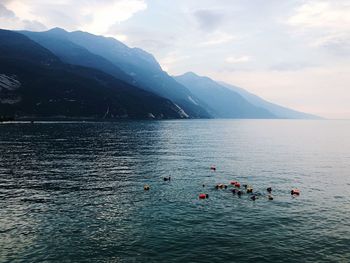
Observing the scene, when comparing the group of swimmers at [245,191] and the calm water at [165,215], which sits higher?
the group of swimmers at [245,191]

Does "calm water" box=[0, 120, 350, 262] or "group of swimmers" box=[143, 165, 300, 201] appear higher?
"group of swimmers" box=[143, 165, 300, 201]

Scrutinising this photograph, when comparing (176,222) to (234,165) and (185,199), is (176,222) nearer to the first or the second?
(185,199)

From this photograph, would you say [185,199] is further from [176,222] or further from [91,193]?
[91,193]

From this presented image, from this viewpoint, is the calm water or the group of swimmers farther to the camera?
the group of swimmers

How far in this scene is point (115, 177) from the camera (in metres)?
73.4

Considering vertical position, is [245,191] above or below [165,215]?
above

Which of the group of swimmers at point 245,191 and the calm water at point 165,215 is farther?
the group of swimmers at point 245,191

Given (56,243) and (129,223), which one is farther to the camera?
(129,223)

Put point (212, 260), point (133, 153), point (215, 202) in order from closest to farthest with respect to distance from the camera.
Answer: point (212, 260)
point (215, 202)
point (133, 153)

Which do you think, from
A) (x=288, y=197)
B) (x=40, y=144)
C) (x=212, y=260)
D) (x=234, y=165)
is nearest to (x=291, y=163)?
(x=234, y=165)

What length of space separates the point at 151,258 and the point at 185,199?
2294cm

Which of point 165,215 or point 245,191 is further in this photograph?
point 245,191

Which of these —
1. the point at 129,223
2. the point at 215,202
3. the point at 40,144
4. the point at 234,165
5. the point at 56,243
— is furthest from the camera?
the point at 40,144

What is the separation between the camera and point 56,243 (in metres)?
35.9
